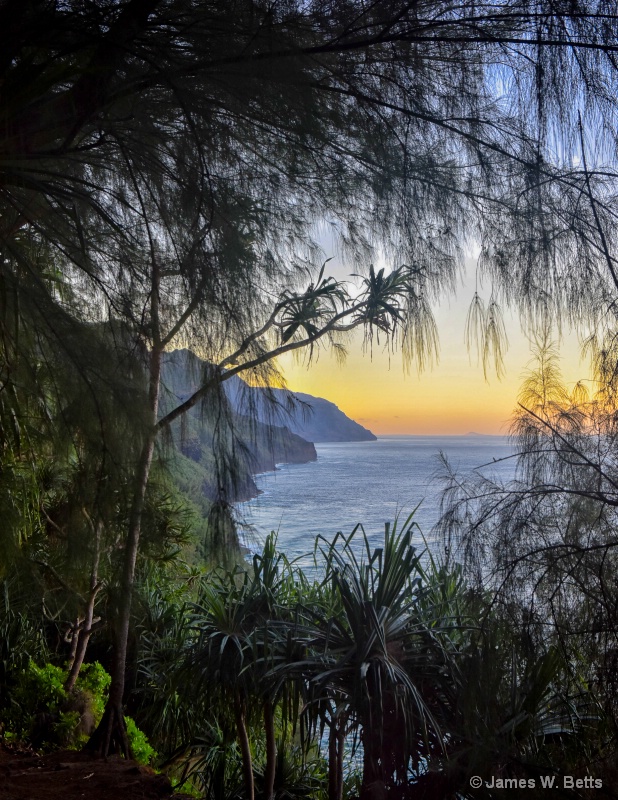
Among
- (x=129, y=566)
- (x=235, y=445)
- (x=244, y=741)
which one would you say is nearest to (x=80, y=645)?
(x=244, y=741)

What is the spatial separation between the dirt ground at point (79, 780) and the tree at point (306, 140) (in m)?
1.28

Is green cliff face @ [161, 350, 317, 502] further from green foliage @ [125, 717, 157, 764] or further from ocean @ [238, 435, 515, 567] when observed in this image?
green foliage @ [125, 717, 157, 764]

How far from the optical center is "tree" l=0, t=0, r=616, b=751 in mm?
1418

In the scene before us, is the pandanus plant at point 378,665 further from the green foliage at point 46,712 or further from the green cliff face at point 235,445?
the green foliage at point 46,712

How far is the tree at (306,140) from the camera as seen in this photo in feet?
4.65

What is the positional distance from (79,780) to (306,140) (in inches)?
105

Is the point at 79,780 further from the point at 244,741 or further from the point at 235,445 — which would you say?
the point at 235,445

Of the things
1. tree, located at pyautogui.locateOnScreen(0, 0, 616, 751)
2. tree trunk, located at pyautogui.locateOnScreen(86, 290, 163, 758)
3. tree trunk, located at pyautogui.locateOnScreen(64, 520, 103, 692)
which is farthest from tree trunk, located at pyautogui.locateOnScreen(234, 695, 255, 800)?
tree, located at pyautogui.locateOnScreen(0, 0, 616, 751)

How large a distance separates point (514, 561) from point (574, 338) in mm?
551

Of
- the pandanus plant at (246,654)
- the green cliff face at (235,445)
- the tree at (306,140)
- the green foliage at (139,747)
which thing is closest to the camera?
the tree at (306,140)

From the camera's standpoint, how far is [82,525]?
216 cm

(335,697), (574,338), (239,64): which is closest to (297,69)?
(239,64)

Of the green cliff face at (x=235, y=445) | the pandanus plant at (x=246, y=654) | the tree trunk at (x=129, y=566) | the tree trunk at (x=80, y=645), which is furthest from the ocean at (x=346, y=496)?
the green cliff face at (x=235, y=445)

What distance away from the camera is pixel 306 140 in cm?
167
